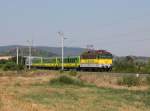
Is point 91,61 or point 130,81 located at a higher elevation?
point 91,61

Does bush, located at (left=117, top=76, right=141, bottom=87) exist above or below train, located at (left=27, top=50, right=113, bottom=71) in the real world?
below

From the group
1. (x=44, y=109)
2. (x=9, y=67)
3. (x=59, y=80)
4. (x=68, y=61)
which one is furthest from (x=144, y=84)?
(x=9, y=67)

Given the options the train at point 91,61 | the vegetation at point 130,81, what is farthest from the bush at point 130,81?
the train at point 91,61

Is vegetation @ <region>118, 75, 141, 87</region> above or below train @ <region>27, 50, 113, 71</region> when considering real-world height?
below

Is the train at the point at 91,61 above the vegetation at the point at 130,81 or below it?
above

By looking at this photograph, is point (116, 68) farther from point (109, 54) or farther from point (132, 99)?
point (132, 99)

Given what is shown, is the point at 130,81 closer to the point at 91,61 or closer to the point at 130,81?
the point at 130,81

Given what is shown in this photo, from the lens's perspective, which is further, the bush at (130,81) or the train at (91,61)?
the train at (91,61)

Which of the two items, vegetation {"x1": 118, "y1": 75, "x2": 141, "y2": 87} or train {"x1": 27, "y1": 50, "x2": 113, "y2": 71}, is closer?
vegetation {"x1": 118, "y1": 75, "x2": 141, "y2": 87}

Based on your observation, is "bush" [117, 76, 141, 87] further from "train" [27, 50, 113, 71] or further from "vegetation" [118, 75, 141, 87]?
"train" [27, 50, 113, 71]

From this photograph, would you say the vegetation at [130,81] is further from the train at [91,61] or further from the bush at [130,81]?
the train at [91,61]

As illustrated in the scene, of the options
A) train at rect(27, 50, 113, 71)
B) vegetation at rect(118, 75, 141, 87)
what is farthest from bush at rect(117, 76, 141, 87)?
train at rect(27, 50, 113, 71)

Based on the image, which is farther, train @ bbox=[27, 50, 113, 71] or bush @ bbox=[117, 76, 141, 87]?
train @ bbox=[27, 50, 113, 71]

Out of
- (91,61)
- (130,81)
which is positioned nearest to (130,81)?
(130,81)
